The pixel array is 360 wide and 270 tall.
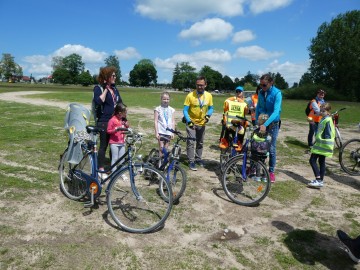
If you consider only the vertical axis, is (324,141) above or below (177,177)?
above

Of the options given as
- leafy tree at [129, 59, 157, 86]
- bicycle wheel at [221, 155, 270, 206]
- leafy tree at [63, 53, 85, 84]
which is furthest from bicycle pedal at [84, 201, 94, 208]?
leafy tree at [129, 59, 157, 86]

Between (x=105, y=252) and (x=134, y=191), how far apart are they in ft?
3.03

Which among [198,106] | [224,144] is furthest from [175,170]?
[224,144]

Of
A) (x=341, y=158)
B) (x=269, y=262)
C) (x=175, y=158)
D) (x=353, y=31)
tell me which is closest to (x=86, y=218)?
(x=175, y=158)

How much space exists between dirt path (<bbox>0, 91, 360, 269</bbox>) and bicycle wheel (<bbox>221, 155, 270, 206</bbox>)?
0.20 metres

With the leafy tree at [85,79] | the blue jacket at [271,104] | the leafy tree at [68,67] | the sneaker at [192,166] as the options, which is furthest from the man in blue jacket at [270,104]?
the leafy tree at [68,67]

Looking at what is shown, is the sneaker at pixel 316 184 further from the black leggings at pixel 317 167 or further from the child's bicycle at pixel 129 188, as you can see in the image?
the child's bicycle at pixel 129 188

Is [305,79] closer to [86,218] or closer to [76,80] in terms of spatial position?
[86,218]

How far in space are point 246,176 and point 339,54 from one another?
186 ft

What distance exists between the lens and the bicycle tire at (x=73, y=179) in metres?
4.80

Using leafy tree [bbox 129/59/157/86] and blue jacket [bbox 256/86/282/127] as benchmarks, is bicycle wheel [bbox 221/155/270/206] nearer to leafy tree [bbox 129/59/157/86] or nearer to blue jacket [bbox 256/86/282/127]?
blue jacket [bbox 256/86/282/127]

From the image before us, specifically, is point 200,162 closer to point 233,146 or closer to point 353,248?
point 233,146

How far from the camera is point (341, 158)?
7.40 meters

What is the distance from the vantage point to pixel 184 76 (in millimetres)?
126188
